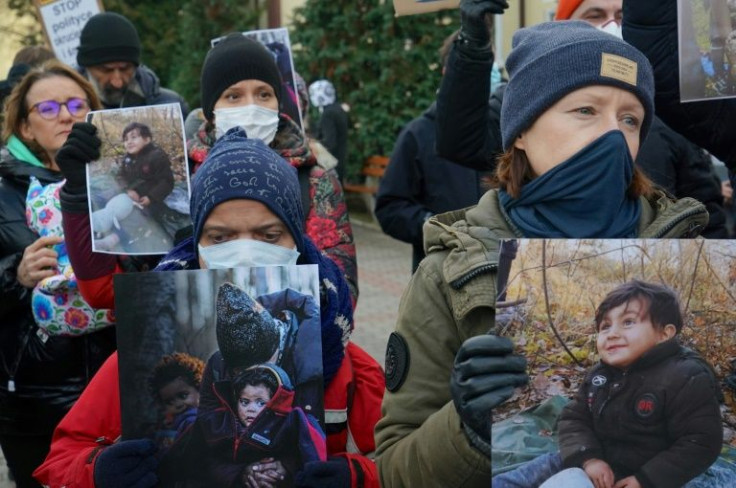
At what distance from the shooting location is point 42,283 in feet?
13.4

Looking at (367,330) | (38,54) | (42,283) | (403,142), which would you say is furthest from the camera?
(367,330)

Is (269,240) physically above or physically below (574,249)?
below

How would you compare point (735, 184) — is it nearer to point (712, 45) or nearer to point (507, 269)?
point (712, 45)

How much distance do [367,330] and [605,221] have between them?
819cm

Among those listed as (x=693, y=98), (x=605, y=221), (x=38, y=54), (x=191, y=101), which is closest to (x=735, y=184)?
(x=693, y=98)

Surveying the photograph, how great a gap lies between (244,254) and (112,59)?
142 inches

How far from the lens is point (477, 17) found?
140 inches

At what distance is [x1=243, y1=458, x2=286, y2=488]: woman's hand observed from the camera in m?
2.28

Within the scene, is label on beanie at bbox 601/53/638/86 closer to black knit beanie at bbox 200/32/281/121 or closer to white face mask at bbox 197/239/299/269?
white face mask at bbox 197/239/299/269

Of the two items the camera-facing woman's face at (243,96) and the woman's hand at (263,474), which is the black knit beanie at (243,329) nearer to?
the woman's hand at (263,474)

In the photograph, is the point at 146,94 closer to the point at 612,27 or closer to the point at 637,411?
the point at 612,27

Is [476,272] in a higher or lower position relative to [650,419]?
higher

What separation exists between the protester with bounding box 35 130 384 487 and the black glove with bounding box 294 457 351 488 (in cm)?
12

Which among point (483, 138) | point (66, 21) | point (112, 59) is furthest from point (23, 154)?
point (66, 21)
